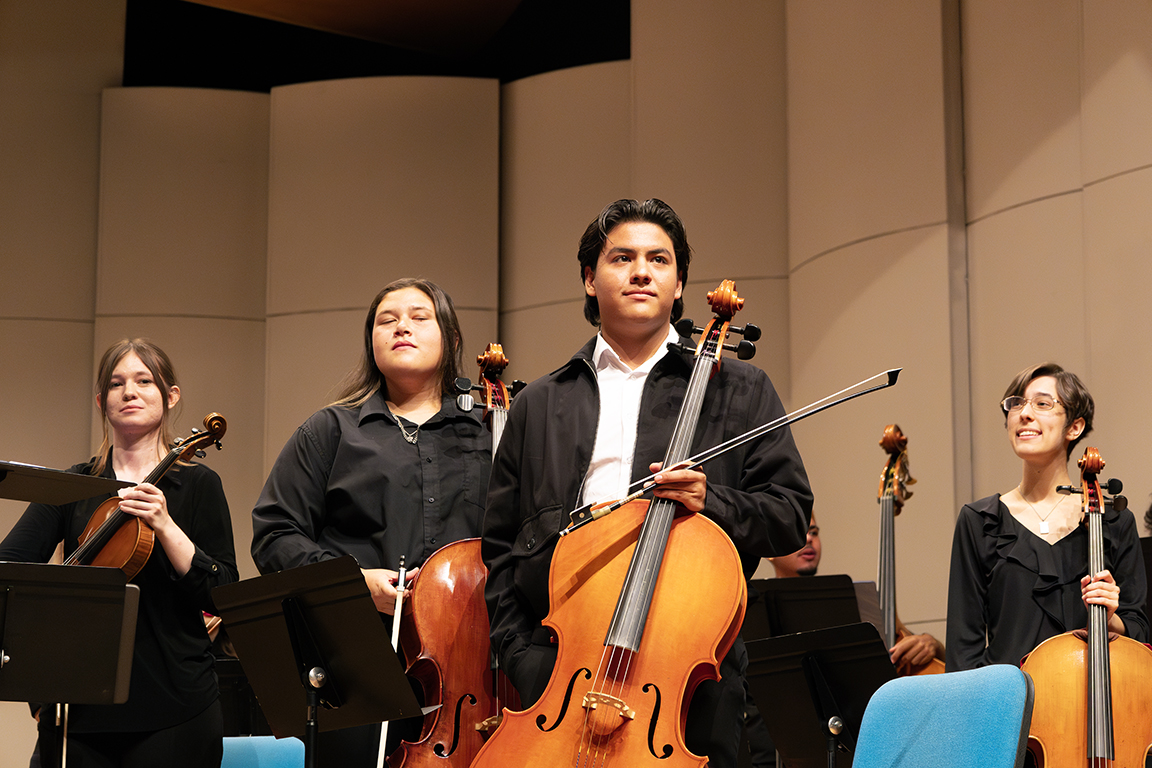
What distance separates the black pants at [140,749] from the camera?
103 inches

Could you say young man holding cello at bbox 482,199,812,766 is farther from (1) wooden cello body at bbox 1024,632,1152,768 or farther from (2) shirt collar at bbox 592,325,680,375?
(1) wooden cello body at bbox 1024,632,1152,768

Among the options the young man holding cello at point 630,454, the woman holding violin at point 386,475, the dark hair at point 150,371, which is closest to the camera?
the young man holding cello at point 630,454

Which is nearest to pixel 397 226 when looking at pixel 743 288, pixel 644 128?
pixel 644 128

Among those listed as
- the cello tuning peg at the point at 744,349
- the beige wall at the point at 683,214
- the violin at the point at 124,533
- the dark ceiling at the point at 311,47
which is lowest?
the violin at the point at 124,533

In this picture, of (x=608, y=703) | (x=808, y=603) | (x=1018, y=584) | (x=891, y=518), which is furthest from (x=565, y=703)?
(x=891, y=518)

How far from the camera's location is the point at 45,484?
2.24m

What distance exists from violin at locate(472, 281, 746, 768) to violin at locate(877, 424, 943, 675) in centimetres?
211

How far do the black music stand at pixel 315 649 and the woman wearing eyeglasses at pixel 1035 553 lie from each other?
5.55ft

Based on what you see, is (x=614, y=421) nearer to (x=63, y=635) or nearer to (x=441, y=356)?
(x=441, y=356)

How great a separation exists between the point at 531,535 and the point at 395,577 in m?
0.39

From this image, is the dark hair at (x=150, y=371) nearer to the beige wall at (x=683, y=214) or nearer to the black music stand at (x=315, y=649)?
the black music stand at (x=315, y=649)

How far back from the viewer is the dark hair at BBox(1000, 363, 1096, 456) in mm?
3373

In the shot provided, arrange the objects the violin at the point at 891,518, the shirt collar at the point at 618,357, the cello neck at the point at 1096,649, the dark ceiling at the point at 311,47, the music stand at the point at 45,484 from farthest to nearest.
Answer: the dark ceiling at the point at 311,47
the violin at the point at 891,518
the cello neck at the point at 1096,649
the shirt collar at the point at 618,357
the music stand at the point at 45,484

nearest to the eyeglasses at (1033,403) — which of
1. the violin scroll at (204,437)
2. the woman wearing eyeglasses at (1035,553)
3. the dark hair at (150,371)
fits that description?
the woman wearing eyeglasses at (1035,553)
